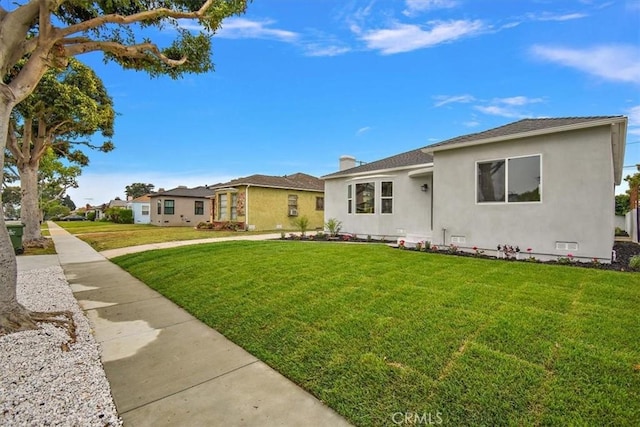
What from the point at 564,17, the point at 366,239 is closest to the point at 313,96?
the point at 366,239

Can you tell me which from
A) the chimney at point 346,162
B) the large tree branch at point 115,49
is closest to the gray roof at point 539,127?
the large tree branch at point 115,49

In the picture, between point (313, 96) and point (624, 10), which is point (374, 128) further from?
point (624, 10)

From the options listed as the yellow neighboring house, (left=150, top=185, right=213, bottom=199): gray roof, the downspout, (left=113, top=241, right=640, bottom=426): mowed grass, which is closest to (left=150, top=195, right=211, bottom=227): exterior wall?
(left=150, top=185, right=213, bottom=199): gray roof

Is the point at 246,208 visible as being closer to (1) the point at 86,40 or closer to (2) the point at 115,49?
(2) the point at 115,49

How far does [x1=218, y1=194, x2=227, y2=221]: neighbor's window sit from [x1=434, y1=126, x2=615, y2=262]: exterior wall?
17118 millimetres

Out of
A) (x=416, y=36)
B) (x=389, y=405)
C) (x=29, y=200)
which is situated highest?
(x=416, y=36)

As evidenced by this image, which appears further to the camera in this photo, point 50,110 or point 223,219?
point 223,219

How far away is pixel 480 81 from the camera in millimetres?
12758

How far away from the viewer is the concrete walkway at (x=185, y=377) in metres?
2.29

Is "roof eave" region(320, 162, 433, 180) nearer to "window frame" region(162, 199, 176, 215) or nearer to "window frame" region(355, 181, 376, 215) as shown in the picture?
"window frame" region(355, 181, 376, 215)

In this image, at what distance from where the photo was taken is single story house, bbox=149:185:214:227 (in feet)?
99.6

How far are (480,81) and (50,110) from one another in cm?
1818

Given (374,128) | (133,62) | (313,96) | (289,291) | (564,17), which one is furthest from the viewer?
(374,128)

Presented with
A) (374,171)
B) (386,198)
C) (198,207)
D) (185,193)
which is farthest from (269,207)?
(185,193)
